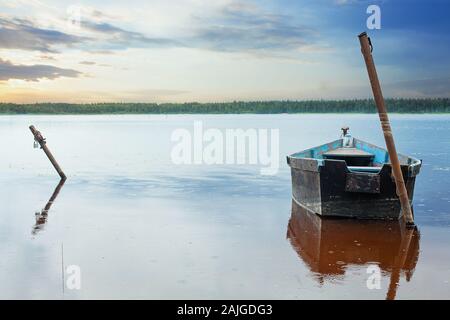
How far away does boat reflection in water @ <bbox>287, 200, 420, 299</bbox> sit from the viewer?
36.6 ft

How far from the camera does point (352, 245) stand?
12.9 meters

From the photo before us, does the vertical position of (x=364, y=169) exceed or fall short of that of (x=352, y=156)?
it falls short

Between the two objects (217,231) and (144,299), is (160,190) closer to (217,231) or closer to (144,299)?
(217,231)

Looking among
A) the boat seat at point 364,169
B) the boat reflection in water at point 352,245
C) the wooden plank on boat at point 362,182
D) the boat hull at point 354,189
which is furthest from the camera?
the boat seat at point 364,169

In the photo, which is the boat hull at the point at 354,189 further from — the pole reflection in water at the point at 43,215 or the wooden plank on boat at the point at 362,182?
the pole reflection in water at the point at 43,215

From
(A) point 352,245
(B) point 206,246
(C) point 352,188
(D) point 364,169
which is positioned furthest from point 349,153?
(B) point 206,246

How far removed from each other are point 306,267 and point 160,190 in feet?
40.0

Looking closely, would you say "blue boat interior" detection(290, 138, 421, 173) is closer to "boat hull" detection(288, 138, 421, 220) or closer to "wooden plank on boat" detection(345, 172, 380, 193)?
"boat hull" detection(288, 138, 421, 220)

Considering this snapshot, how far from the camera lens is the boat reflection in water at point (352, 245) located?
11.2m

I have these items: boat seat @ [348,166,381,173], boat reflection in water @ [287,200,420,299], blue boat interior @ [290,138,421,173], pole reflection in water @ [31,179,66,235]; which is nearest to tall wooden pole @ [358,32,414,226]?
boat reflection in water @ [287,200,420,299]

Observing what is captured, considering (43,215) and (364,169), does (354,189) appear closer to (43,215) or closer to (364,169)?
(364,169)

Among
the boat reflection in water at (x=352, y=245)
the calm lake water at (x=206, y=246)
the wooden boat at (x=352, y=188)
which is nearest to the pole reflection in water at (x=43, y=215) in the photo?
the calm lake water at (x=206, y=246)

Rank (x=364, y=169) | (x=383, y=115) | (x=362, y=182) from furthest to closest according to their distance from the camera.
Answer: (x=364, y=169) → (x=362, y=182) → (x=383, y=115)
